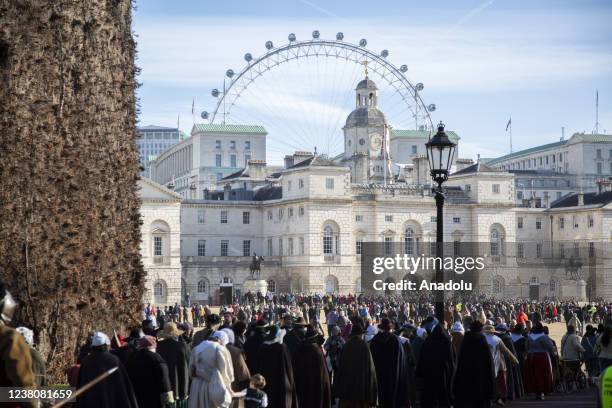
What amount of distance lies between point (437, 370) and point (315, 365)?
2.34 m

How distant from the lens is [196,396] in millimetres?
12852

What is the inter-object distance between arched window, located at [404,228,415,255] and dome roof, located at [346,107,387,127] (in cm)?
2861

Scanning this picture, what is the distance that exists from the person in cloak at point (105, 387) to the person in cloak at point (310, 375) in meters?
5.13

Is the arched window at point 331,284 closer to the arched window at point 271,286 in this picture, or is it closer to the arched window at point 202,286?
the arched window at point 271,286

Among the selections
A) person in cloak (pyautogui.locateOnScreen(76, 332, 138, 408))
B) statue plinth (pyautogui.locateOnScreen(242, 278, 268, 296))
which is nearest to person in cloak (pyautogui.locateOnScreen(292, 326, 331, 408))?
person in cloak (pyautogui.locateOnScreen(76, 332, 138, 408))

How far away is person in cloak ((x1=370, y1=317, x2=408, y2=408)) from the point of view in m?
17.0

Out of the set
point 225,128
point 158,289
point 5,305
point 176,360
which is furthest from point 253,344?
point 225,128

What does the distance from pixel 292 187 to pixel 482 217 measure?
55.4 feet

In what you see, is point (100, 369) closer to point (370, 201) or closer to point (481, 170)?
point (370, 201)

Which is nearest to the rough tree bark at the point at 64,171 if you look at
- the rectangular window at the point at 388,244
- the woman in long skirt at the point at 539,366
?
the woman in long skirt at the point at 539,366

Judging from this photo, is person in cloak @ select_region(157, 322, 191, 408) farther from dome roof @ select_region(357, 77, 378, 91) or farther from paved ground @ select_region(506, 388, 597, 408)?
dome roof @ select_region(357, 77, 378, 91)

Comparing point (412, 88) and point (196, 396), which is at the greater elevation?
point (412, 88)

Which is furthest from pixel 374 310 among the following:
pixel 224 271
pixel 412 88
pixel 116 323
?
pixel 412 88

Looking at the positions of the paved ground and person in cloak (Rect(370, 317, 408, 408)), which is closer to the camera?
person in cloak (Rect(370, 317, 408, 408))
